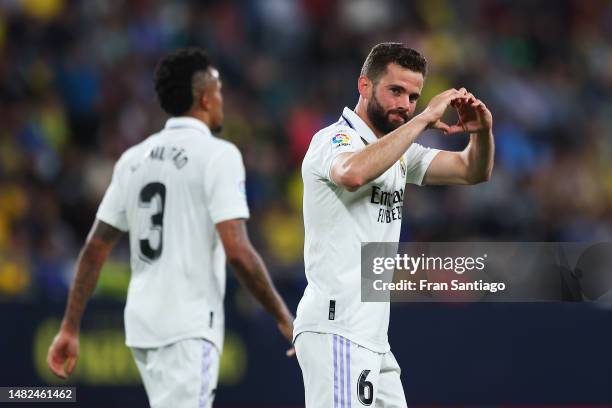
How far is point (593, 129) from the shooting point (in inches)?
527

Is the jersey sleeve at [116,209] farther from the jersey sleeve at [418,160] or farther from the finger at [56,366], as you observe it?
the jersey sleeve at [418,160]

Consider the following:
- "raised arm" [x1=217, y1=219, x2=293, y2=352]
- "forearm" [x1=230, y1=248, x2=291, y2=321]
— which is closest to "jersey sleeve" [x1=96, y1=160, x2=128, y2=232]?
"raised arm" [x1=217, y1=219, x2=293, y2=352]

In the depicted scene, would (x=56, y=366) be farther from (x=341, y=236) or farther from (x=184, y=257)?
(x=341, y=236)

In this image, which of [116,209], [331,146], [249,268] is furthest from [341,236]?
[116,209]

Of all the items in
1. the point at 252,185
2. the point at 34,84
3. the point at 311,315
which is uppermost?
the point at 34,84

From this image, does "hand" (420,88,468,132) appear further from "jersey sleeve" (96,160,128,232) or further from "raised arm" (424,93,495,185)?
"jersey sleeve" (96,160,128,232)

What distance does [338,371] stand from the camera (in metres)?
4.67

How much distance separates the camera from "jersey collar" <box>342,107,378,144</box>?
4906 millimetres

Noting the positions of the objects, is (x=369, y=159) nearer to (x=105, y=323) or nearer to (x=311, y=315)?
(x=311, y=315)

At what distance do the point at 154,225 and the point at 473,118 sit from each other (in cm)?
159

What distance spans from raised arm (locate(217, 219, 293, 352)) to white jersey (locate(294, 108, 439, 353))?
528 millimetres

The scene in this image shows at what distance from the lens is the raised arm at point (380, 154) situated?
443 cm

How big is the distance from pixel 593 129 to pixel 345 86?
297 cm

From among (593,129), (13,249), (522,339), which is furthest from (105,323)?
(593,129)
